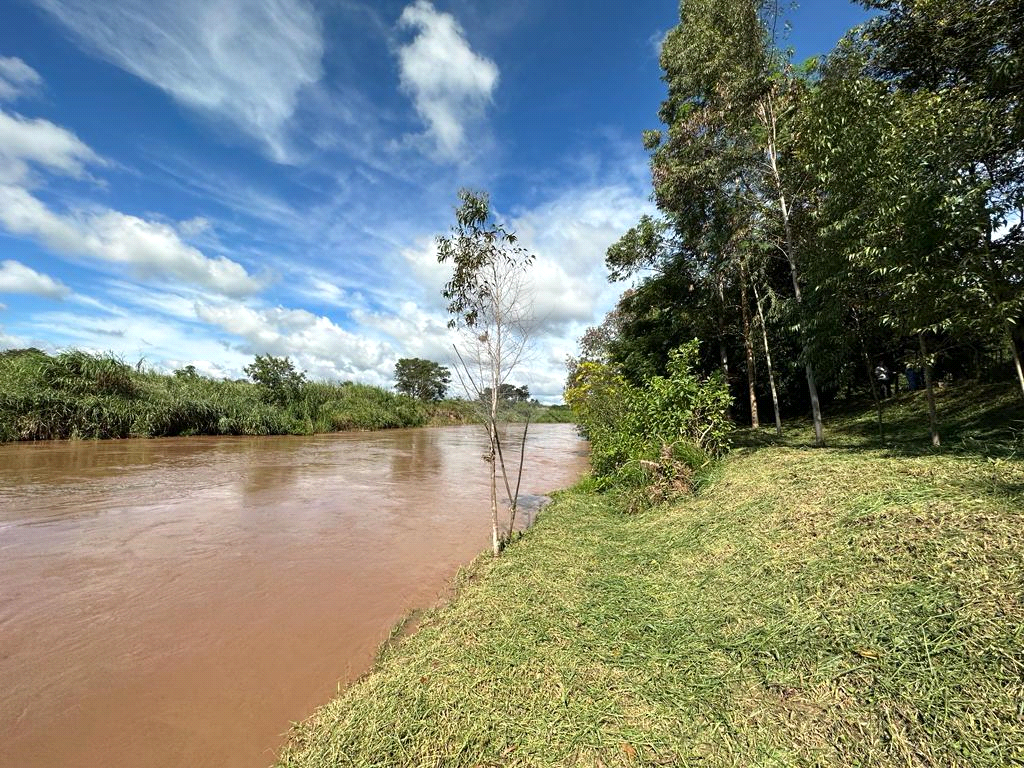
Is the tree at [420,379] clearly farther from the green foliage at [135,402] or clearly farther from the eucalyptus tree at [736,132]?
the eucalyptus tree at [736,132]

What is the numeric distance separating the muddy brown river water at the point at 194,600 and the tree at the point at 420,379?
116 ft

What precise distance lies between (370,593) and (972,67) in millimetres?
11719

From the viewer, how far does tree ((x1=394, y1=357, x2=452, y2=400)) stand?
44.2 m

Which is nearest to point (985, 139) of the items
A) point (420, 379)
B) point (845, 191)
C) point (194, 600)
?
point (845, 191)

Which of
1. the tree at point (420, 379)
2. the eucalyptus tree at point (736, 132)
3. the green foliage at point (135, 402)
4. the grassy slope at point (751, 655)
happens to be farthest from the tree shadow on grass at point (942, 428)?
the tree at point (420, 379)

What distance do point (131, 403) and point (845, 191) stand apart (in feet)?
68.5

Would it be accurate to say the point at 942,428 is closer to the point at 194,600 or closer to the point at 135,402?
the point at 194,600

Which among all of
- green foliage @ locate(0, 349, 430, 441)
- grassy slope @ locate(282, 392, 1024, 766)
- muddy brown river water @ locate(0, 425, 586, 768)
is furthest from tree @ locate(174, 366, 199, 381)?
grassy slope @ locate(282, 392, 1024, 766)

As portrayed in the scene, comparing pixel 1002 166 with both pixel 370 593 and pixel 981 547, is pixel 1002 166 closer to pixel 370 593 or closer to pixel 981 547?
pixel 981 547

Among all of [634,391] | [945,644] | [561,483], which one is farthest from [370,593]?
[561,483]

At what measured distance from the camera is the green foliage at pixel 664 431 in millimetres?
5805

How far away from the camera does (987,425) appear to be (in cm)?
717

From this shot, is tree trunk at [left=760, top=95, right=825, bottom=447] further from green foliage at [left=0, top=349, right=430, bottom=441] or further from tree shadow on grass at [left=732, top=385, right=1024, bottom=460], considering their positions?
green foliage at [left=0, top=349, right=430, bottom=441]

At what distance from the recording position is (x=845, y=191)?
6223mm
